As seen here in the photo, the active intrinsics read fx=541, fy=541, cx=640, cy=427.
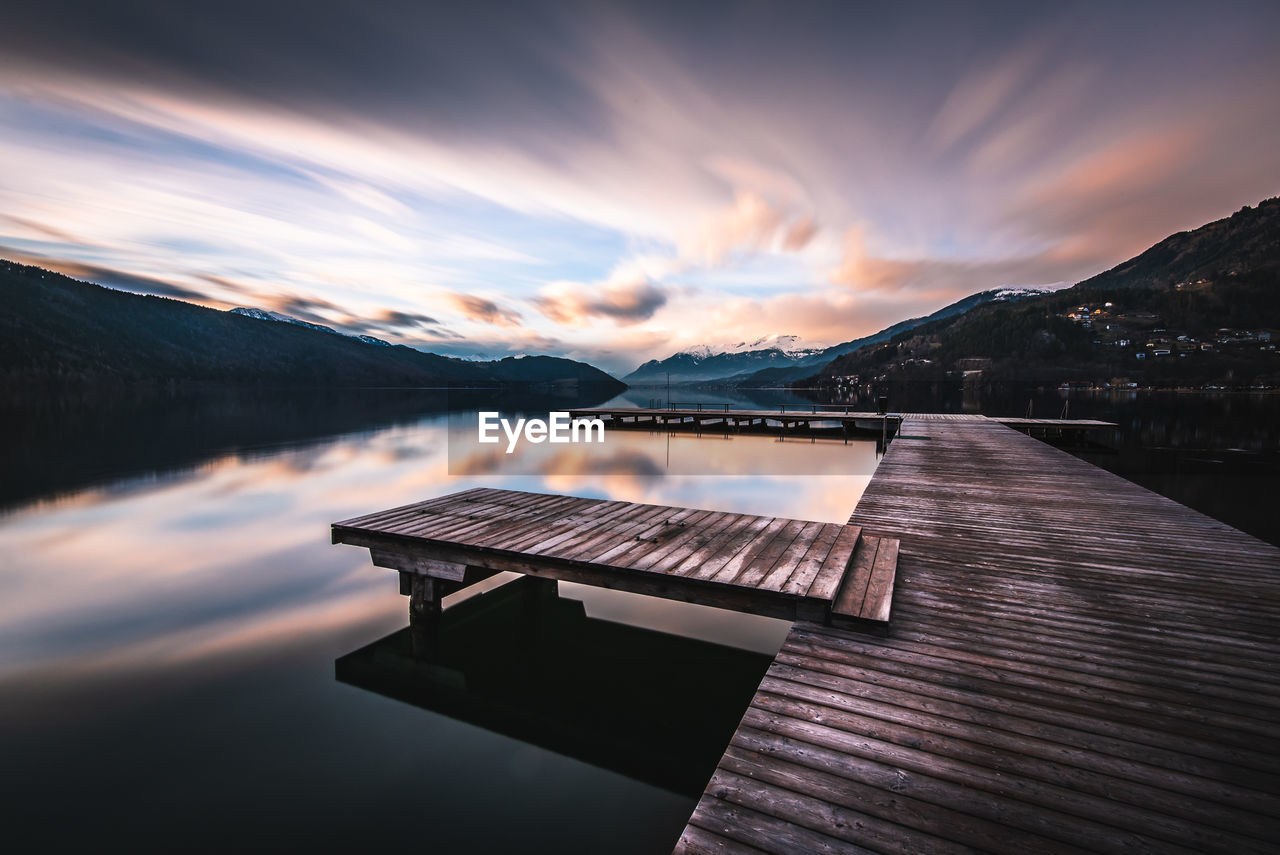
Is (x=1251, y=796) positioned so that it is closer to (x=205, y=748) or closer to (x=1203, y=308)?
(x=205, y=748)

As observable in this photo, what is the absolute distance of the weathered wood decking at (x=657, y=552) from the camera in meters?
5.53

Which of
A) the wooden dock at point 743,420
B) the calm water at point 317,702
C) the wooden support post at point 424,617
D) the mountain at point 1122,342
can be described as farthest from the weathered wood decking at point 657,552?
the mountain at point 1122,342

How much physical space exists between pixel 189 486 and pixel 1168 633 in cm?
2819

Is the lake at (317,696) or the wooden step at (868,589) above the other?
the wooden step at (868,589)

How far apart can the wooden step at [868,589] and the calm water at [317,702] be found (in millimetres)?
2253

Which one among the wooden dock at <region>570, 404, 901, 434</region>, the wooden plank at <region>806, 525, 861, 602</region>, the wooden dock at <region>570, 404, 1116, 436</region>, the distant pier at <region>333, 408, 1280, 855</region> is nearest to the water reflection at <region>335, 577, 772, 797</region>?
the distant pier at <region>333, 408, 1280, 855</region>

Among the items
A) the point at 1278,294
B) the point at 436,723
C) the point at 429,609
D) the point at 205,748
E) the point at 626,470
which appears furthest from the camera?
the point at 1278,294

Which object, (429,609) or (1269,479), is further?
(1269,479)

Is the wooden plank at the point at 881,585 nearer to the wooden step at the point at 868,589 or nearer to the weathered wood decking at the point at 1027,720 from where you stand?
the wooden step at the point at 868,589

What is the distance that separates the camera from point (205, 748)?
6.18 meters

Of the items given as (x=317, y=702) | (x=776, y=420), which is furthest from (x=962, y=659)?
(x=776, y=420)

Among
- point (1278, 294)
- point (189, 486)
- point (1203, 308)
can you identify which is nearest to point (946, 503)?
point (189, 486)
